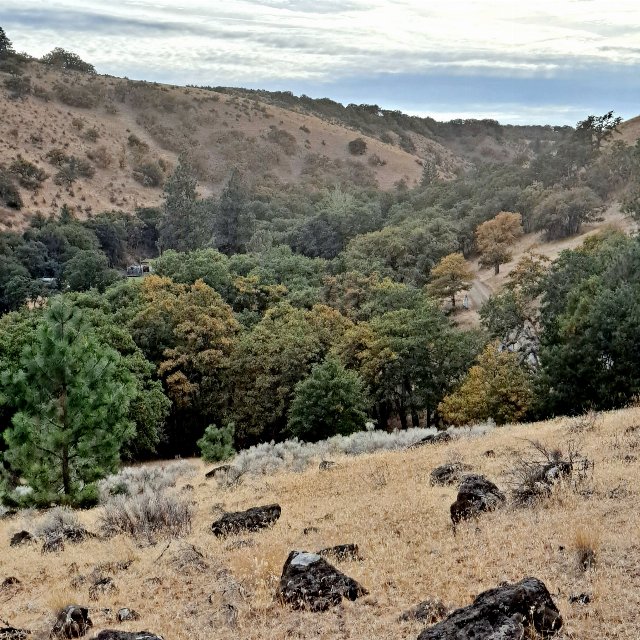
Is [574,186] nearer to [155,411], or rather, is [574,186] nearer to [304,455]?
[155,411]

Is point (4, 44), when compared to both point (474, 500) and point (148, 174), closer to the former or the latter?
point (148, 174)

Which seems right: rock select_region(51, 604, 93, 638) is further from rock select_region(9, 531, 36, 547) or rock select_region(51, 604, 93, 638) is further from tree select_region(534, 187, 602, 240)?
tree select_region(534, 187, 602, 240)

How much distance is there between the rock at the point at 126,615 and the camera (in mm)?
7711

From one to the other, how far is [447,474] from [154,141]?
347 feet

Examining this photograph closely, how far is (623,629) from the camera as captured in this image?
5680 millimetres

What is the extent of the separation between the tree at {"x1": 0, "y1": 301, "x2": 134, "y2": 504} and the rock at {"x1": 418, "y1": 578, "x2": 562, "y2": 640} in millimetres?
11287

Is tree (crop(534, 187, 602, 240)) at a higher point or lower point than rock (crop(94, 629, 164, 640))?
higher

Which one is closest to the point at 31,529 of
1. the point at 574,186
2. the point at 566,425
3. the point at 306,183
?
the point at 566,425

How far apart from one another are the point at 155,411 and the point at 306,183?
3235 inches

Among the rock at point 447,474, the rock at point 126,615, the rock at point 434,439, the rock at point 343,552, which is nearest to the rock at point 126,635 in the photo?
the rock at point 126,615

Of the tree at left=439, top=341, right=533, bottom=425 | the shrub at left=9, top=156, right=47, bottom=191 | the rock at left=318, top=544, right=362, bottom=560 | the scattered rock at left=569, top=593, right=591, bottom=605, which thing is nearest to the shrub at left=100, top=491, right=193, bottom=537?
the rock at left=318, top=544, right=362, bottom=560

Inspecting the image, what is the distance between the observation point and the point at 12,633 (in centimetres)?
720

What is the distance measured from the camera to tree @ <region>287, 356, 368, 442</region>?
28750 mm

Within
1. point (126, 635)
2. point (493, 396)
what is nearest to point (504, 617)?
point (126, 635)
